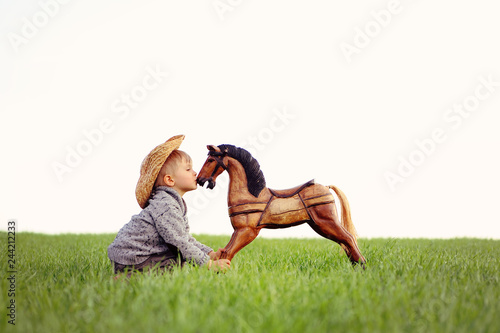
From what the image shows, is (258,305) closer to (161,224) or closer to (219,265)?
(219,265)

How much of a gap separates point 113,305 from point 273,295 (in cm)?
103

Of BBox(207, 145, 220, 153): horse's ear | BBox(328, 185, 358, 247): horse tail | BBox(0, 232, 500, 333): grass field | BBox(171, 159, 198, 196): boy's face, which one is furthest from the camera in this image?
BBox(328, 185, 358, 247): horse tail

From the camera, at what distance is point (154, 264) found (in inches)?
143

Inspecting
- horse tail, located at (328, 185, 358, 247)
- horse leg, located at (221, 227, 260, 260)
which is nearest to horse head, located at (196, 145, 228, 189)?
horse leg, located at (221, 227, 260, 260)

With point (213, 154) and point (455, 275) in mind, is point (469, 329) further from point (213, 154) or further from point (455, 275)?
point (213, 154)

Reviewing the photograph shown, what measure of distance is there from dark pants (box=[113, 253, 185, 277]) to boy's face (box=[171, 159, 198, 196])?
0.67 meters

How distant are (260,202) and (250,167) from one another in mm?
373

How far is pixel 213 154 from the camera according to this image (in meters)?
3.94

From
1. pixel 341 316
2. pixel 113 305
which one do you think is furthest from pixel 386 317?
pixel 113 305

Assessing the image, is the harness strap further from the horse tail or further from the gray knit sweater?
the horse tail

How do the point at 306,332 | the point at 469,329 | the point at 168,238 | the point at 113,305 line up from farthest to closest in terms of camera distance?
1. the point at 168,238
2. the point at 113,305
3. the point at 469,329
4. the point at 306,332

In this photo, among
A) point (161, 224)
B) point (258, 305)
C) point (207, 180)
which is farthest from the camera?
point (207, 180)

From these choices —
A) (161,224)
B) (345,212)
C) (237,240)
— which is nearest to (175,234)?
(161,224)

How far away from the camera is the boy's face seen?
3.81 m
